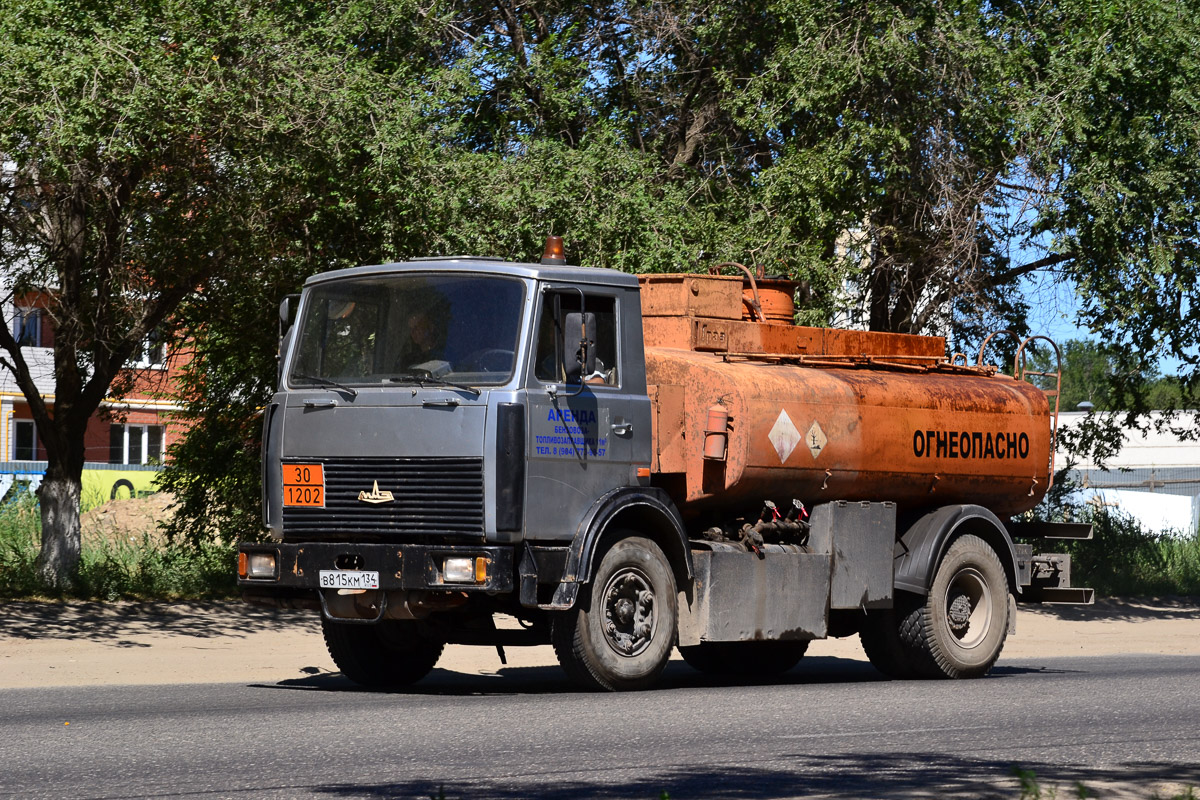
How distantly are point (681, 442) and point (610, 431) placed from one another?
929 mm

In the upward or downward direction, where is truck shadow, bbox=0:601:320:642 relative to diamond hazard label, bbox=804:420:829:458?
downward

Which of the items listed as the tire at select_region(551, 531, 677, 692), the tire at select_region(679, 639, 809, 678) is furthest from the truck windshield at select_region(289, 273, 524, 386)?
the tire at select_region(679, 639, 809, 678)

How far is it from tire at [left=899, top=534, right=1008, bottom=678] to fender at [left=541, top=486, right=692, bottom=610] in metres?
2.54

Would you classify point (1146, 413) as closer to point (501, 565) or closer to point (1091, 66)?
point (1091, 66)

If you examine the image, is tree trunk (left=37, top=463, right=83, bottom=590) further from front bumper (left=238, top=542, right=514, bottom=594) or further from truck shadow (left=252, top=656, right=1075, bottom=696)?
front bumper (left=238, top=542, right=514, bottom=594)

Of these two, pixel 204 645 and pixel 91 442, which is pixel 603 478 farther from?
pixel 91 442

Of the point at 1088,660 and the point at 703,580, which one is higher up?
the point at 703,580

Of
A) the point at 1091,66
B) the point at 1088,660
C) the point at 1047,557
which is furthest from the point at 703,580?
the point at 1091,66

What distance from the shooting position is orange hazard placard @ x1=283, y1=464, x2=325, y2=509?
11656mm

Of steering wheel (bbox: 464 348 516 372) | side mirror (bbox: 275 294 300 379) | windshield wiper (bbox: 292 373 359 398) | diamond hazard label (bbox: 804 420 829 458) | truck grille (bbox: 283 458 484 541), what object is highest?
side mirror (bbox: 275 294 300 379)

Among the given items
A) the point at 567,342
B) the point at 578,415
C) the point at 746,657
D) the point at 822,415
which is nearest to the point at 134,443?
the point at 746,657

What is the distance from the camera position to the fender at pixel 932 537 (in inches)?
546

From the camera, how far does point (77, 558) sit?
1881 cm

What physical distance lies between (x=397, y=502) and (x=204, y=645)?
6.05m
